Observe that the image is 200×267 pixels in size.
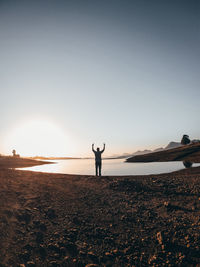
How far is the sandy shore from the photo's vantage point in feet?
17.2

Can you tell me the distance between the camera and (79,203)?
30.1 ft

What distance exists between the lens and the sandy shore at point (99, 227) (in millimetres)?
5242

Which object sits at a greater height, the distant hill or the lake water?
the distant hill

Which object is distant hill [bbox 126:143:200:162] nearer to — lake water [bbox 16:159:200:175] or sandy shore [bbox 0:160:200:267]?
lake water [bbox 16:159:200:175]

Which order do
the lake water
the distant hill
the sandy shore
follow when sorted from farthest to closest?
the distant hill
the lake water
the sandy shore

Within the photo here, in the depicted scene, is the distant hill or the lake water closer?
the lake water

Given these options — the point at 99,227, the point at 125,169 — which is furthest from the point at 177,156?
the point at 99,227

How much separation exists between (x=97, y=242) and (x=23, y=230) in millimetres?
2956

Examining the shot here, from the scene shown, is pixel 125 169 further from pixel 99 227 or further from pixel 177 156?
pixel 177 156

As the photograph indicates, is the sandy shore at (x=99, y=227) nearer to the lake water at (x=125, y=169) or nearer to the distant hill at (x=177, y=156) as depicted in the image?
the lake water at (x=125, y=169)

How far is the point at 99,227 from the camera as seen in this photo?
6.88 metres

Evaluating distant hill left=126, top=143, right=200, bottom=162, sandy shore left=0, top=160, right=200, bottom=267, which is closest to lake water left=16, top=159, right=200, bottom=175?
distant hill left=126, top=143, right=200, bottom=162

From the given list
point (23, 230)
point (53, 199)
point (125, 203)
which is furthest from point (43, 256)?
point (125, 203)

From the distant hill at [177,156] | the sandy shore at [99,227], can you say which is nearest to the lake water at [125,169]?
the distant hill at [177,156]
